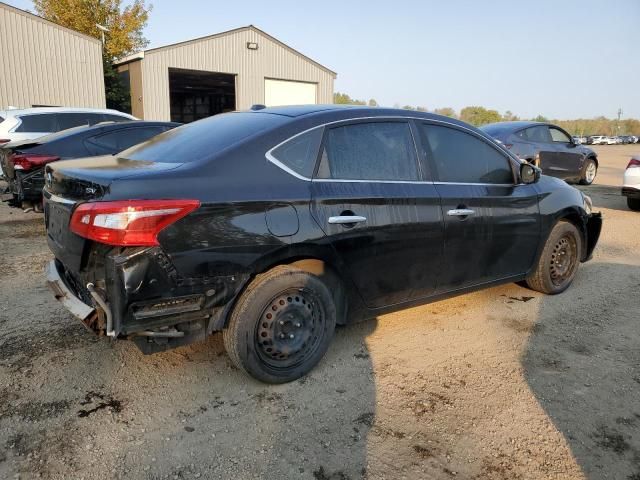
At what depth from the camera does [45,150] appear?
651 cm

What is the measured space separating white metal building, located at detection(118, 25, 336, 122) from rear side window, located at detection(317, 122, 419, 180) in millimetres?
21299

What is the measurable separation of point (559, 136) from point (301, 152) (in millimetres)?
10769

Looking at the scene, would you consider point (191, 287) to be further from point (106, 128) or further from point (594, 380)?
point (106, 128)

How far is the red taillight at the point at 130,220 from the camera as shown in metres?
2.43

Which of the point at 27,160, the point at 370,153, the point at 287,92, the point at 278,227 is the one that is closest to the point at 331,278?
the point at 278,227

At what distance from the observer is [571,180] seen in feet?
42.0

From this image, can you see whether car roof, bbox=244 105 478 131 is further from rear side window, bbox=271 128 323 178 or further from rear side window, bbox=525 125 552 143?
rear side window, bbox=525 125 552 143

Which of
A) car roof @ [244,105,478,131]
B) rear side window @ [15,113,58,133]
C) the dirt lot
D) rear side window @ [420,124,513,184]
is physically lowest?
the dirt lot

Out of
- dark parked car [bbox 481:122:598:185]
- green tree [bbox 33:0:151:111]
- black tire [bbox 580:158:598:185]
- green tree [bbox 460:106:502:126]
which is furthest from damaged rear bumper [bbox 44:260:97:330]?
green tree [bbox 460:106:502:126]

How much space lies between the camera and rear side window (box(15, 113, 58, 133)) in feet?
30.6

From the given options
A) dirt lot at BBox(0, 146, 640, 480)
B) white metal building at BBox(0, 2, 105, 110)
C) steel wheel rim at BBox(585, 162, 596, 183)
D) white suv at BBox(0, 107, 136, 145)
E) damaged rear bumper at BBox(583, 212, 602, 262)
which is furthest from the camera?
white metal building at BBox(0, 2, 105, 110)

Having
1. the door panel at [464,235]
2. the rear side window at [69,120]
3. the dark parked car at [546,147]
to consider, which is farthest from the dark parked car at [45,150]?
Answer: the dark parked car at [546,147]

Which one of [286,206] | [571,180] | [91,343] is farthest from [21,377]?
[571,180]

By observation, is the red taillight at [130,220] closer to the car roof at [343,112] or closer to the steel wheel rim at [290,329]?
the steel wheel rim at [290,329]
